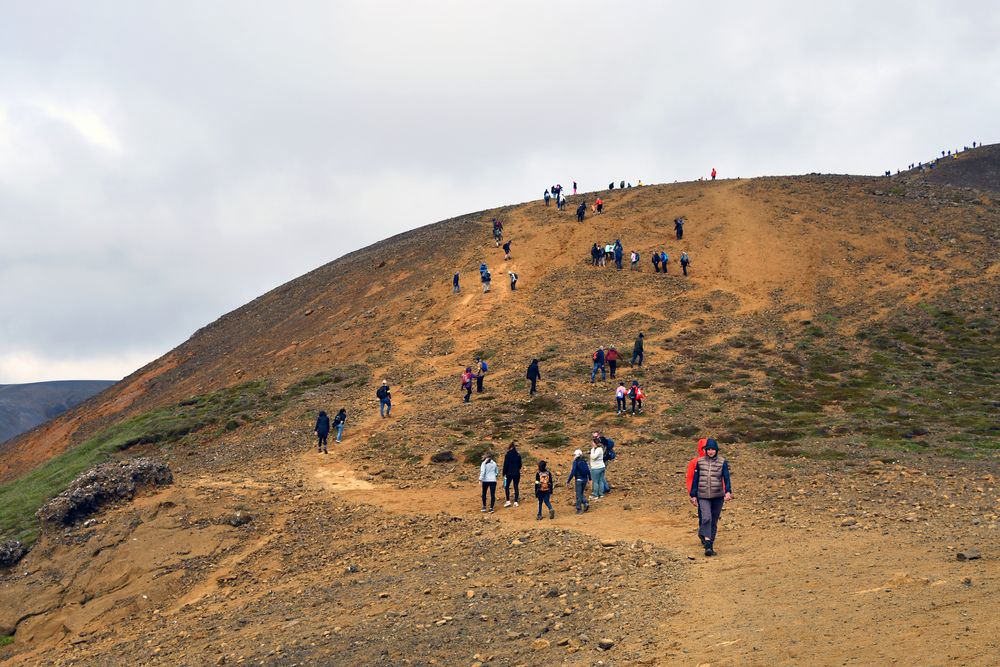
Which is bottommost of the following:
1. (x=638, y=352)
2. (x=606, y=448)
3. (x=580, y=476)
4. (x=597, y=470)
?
(x=580, y=476)

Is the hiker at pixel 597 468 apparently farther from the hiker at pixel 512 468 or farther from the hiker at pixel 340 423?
the hiker at pixel 340 423

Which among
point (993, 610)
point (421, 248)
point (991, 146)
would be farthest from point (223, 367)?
point (991, 146)

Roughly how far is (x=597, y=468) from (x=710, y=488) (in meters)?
6.94

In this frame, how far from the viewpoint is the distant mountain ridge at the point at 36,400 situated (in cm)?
11412

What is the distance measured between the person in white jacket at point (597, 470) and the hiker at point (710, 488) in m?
6.61

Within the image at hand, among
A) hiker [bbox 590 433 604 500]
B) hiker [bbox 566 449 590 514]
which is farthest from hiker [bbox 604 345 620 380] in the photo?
hiker [bbox 566 449 590 514]

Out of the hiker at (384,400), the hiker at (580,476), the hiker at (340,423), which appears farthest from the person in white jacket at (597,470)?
the hiker at (384,400)

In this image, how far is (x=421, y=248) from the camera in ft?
196

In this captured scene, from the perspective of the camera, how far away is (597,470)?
21.5 meters

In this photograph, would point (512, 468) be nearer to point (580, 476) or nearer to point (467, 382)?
point (580, 476)

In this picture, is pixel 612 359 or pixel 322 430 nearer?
pixel 322 430

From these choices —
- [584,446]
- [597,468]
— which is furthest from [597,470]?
[584,446]

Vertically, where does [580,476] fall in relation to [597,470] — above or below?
below

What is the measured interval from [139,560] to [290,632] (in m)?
7.79
